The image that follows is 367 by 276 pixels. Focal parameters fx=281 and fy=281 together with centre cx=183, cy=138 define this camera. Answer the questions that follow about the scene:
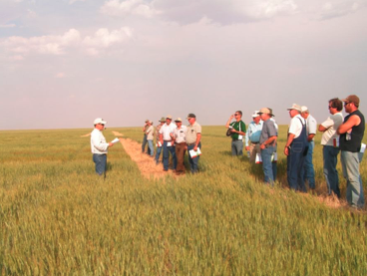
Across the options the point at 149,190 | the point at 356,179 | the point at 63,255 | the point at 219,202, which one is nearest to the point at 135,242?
the point at 63,255

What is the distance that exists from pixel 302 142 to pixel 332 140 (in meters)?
0.71

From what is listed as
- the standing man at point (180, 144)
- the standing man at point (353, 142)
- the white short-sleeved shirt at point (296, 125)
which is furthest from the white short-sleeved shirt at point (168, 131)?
the standing man at point (353, 142)

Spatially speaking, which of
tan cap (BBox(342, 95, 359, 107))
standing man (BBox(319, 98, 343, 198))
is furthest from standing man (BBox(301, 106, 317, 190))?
tan cap (BBox(342, 95, 359, 107))

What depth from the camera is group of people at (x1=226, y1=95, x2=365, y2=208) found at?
4.65 m

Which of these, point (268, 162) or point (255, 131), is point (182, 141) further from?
point (268, 162)

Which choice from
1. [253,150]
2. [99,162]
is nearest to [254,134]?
[253,150]

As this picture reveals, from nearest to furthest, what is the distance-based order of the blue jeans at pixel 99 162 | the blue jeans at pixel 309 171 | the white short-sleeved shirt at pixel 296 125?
the white short-sleeved shirt at pixel 296 125 < the blue jeans at pixel 309 171 < the blue jeans at pixel 99 162

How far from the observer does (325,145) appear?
5.67 m

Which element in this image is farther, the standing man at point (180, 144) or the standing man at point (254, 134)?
the standing man at point (180, 144)

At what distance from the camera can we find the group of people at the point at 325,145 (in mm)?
4652

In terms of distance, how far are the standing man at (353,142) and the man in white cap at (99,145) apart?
17.1 feet

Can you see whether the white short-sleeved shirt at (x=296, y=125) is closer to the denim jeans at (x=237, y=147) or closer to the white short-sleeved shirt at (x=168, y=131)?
the denim jeans at (x=237, y=147)

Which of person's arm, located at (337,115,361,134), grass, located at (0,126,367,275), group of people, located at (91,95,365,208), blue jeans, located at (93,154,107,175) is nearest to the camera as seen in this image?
grass, located at (0,126,367,275)

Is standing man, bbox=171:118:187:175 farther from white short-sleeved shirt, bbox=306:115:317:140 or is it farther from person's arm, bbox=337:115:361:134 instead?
person's arm, bbox=337:115:361:134
